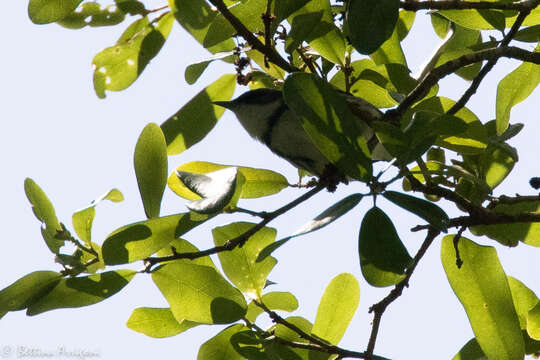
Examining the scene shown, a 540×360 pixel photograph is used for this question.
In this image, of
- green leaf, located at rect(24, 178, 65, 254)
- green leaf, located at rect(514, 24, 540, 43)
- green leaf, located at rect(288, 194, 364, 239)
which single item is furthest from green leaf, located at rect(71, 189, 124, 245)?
green leaf, located at rect(514, 24, 540, 43)

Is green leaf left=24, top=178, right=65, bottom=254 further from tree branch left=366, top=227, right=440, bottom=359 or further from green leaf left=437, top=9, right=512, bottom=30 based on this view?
green leaf left=437, top=9, right=512, bottom=30

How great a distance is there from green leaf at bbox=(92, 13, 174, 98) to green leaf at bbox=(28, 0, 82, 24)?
17.5 inches

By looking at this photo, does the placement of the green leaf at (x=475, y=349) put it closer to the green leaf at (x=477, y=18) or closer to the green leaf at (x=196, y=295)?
the green leaf at (x=196, y=295)

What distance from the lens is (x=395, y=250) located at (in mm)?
1570

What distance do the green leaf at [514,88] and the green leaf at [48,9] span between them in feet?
4.37

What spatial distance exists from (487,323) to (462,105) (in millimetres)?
702

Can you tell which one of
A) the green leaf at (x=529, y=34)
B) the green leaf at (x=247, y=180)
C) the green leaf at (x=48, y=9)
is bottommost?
the green leaf at (x=247, y=180)

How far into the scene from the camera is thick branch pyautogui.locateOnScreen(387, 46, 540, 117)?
79.3 inches

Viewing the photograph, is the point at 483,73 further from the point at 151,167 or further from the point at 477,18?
the point at 151,167

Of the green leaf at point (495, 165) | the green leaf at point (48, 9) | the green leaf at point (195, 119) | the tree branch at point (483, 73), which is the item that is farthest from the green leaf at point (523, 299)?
the green leaf at point (48, 9)

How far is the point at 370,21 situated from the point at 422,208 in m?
0.52

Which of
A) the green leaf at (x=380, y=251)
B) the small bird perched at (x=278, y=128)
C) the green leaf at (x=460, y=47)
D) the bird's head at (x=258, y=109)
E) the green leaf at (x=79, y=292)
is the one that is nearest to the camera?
the green leaf at (x=380, y=251)

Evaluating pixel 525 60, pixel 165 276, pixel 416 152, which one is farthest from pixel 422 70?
pixel 165 276

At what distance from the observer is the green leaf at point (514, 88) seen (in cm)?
206
